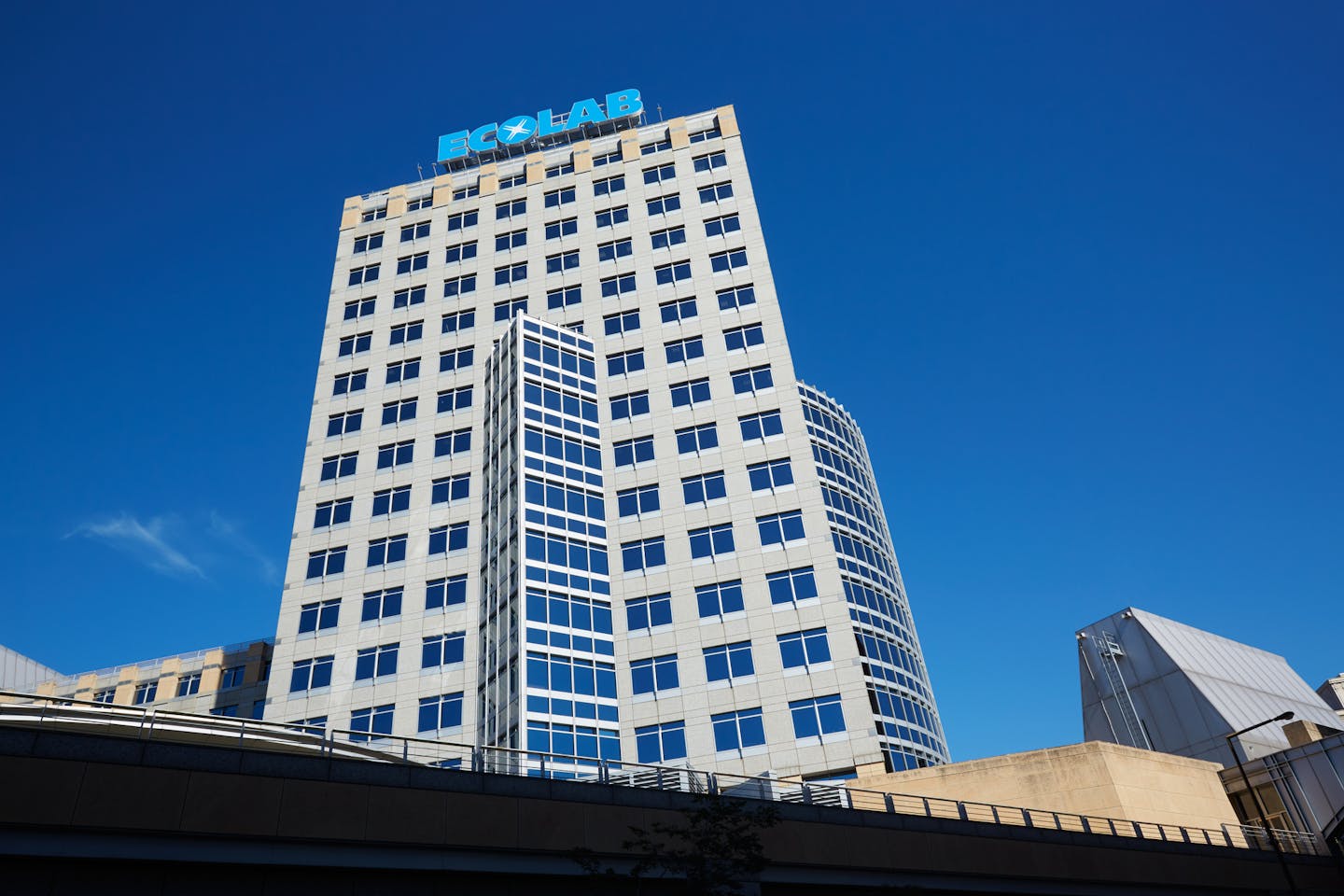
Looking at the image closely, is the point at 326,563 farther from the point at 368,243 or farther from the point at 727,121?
the point at 727,121

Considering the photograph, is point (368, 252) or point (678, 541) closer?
point (678, 541)

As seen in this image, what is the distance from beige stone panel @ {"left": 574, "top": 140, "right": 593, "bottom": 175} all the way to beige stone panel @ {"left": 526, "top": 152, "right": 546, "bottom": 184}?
267cm

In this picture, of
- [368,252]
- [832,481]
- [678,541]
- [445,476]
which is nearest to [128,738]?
[678,541]

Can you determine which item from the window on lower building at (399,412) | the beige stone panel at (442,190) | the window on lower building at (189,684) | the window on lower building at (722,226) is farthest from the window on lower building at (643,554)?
the window on lower building at (189,684)

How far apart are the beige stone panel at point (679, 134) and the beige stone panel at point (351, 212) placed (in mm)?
25520

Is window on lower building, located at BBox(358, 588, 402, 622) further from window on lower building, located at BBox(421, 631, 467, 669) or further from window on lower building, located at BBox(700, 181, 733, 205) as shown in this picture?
window on lower building, located at BBox(700, 181, 733, 205)

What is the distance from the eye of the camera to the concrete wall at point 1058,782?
4141 cm

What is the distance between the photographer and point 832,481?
285 ft

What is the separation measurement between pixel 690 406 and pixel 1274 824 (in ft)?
126

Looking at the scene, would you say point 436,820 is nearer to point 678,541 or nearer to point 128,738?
point 128,738

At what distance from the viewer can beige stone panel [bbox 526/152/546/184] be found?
247 ft

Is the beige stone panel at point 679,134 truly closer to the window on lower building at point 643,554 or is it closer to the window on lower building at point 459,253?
the window on lower building at point 459,253

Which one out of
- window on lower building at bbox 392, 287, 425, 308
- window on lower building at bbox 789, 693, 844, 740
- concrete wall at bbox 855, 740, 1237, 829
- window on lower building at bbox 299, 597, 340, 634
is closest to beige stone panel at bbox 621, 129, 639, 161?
window on lower building at bbox 392, 287, 425, 308

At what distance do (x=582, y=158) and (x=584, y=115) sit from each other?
23.7ft
